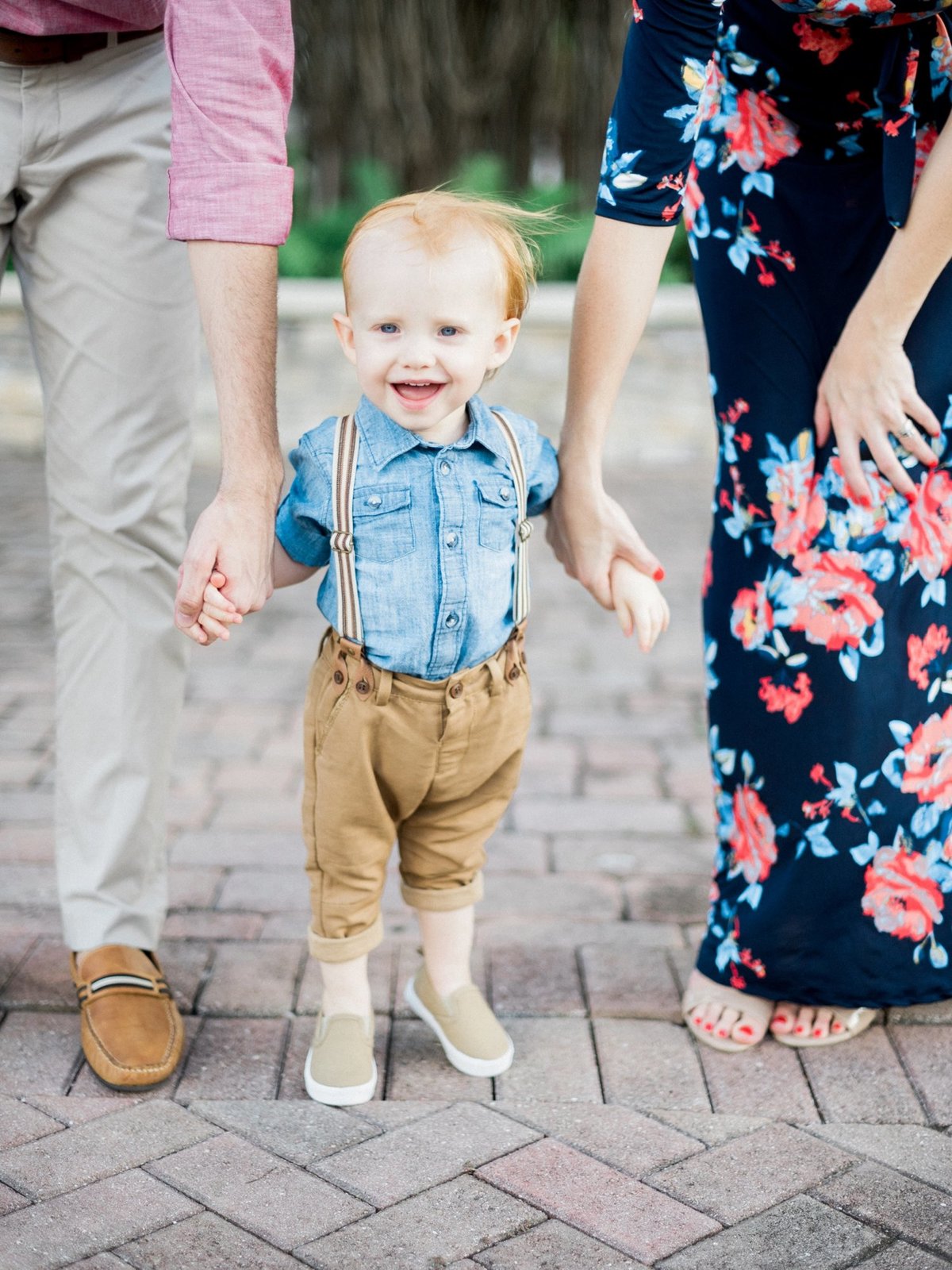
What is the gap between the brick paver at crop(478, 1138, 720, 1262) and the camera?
1.70 meters

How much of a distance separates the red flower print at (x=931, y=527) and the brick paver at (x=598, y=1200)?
955 mm

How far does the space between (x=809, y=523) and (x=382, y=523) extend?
666mm

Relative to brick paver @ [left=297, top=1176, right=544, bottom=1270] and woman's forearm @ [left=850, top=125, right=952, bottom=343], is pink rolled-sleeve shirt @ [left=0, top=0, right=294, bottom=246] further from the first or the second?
brick paver @ [left=297, top=1176, right=544, bottom=1270]

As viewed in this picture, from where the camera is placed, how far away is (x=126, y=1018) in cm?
206

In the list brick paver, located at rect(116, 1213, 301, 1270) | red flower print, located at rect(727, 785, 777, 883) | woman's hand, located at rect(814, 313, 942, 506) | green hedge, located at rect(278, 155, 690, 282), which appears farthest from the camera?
green hedge, located at rect(278, 155, 690, 282)

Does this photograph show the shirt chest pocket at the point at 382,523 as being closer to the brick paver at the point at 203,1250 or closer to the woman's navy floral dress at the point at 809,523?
the woman's navy floral dress at the point at 809,523

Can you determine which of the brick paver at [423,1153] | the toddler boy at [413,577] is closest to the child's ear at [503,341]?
the toddler boy at [413,577]

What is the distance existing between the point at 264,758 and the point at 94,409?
1437 millimetres

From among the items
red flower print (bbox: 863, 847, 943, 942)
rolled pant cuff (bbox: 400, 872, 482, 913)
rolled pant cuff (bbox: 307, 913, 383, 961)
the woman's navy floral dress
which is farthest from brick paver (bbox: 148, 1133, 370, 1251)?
red flower print (bbox: 863, 847, 943, 942)

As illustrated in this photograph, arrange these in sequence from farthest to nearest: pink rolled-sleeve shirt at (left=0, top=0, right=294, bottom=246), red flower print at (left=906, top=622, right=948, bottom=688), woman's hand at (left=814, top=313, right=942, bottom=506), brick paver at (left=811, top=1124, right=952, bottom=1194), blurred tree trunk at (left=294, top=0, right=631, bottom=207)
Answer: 1. blurred tree trunk at (left=294, top=0, right=631, bottom=207)
2. red flower print at (left=906, top=622, right=948, bottom=688)
3. woman's hand at (left=814, top=313, right=942, bottom=506)
4. brick paver at (left=811, top=1124, right=952, bottom=1194)
5. pink rolled-sleeve shirt at (left=0, top=0, right=294, bottom=246)

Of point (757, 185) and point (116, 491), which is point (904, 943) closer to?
point (757, 185)

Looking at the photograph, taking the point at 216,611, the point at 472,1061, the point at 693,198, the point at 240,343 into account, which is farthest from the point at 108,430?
the point at 472,1061

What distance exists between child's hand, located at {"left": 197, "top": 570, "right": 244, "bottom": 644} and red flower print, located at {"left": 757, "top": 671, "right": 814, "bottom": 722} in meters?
0.84

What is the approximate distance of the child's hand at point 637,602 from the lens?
6.29 feet
